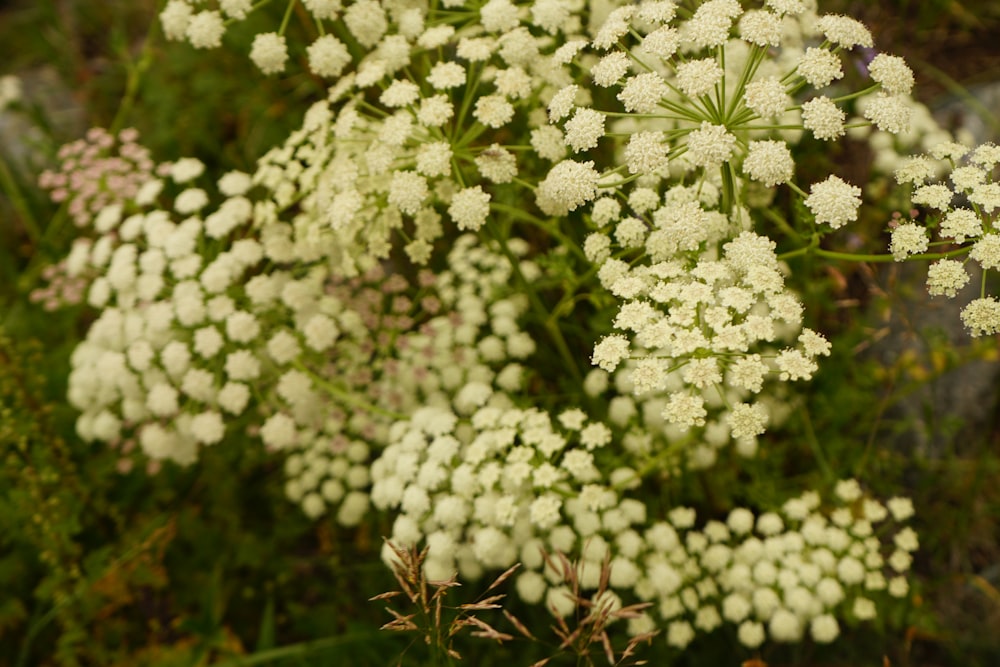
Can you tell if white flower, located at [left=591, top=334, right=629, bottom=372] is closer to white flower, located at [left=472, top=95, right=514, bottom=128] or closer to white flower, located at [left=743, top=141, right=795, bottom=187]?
white flower, located at [left=743, top=141, right=795, bottom=187]

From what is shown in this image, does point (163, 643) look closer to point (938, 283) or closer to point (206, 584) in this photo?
point (206, 584)

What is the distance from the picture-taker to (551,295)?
3500 millimetres

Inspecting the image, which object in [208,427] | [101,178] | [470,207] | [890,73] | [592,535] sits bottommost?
[208,427]

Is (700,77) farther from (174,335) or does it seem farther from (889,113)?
(174,335)

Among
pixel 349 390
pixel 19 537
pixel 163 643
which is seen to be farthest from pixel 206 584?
pixel 349 390

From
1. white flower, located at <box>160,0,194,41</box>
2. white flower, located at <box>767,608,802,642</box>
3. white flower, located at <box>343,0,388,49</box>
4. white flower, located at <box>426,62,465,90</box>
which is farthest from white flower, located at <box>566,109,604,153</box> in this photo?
white flower, located at <box>767,608,802,642</box>

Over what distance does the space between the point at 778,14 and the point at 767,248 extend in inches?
25.3

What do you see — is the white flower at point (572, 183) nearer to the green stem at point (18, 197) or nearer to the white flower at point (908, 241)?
the white flower at point (908, 241)

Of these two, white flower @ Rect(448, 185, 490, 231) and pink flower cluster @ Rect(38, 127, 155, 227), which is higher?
white flower @ Rect(448, 185, 490, 231)

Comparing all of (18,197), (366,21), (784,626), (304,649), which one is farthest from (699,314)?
(18,197)

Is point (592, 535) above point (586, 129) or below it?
below

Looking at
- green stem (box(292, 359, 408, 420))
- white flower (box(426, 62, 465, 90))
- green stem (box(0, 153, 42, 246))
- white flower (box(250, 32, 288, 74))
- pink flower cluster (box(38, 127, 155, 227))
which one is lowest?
green stem (box(0, 153, 42, 246))

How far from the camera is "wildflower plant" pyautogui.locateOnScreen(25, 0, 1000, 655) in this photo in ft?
6.09

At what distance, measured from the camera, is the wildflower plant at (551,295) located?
6.09 ft
